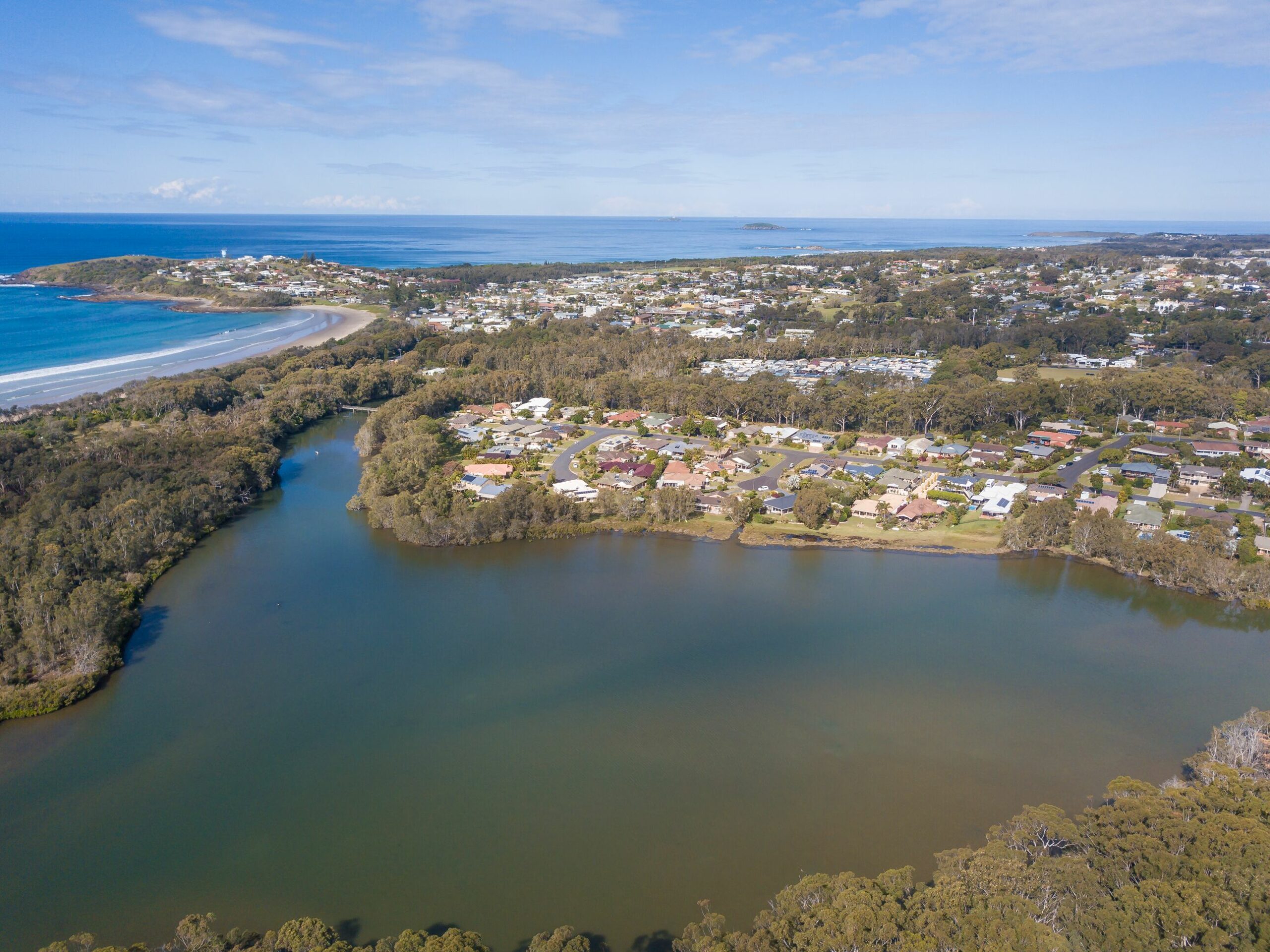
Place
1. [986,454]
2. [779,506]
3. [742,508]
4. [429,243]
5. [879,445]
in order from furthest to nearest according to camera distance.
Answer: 1. [429,243]
2. [879,445]
3. [986,454]
4. [779,506]
5. [742,508]

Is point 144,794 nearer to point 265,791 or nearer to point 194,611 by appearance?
point 265,791

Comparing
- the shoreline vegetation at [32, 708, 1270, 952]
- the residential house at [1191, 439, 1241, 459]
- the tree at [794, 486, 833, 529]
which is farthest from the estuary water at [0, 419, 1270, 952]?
the residential house at [1191, 439, 1241, 459]

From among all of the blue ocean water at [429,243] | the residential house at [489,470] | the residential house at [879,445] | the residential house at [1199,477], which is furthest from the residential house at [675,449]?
the blue ocean water at [429,243]

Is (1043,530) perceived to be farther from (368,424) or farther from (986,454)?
(368,424)

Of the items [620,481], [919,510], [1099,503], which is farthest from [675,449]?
[1099,503]

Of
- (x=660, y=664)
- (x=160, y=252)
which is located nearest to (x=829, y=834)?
(x=660, y=664)

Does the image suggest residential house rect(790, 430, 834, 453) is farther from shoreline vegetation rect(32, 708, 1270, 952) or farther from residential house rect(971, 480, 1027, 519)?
shoreline vegetation rect(32, 708, 1270, 952)

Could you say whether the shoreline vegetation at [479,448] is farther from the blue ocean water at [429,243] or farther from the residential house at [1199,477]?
the blue ocean water at [429,243]
